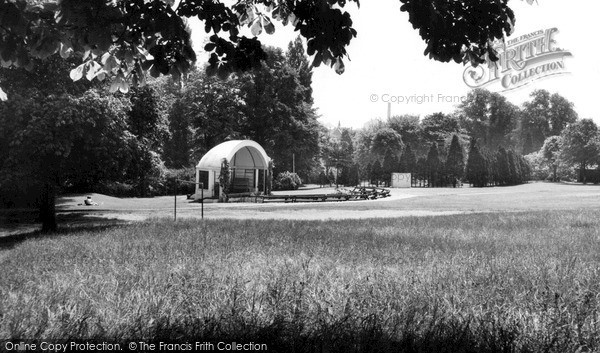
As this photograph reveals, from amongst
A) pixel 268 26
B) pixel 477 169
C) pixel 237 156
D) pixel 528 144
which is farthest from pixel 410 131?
pixel 268 26

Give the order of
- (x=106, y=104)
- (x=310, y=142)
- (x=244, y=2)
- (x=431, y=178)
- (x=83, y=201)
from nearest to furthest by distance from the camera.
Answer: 1. (x=244, y=2)
2. (x=106, y=104)
3. (x=83, y=201)
4. (x=310, y=142)
5. (x=431, y=178)

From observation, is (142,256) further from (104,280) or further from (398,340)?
(398,340)

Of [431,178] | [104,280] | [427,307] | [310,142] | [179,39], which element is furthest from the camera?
[431,178]

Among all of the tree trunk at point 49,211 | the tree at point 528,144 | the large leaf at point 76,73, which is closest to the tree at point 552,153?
the tree at point 528,144

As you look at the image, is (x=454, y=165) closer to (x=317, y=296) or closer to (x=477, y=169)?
(x=477, y=169)

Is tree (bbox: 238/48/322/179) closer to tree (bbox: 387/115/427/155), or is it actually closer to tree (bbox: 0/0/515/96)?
tree (bbox: 387/115/427/155)

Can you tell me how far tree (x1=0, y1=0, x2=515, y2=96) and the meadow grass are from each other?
92.4 inches

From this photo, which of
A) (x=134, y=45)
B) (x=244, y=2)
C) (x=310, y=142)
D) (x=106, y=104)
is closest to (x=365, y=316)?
(x=134, y=45)

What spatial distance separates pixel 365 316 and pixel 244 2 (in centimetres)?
447

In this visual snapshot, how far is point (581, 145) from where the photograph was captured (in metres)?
71.9

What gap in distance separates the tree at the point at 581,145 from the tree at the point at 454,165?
61.3 feet

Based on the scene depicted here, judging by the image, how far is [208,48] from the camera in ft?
16.8

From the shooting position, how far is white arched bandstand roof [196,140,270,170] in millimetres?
39875

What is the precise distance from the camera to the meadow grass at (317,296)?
3.41m
